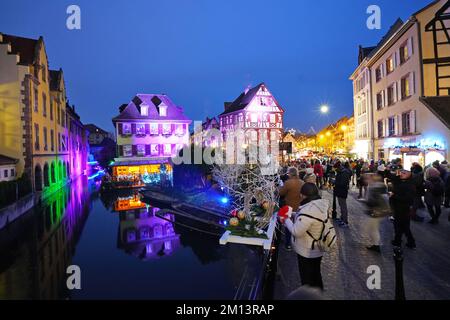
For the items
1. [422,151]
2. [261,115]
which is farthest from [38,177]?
[261,115]

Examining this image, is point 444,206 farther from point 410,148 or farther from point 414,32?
point 414,32

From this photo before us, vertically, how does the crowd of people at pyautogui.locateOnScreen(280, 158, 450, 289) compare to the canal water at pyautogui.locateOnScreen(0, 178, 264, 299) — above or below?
above

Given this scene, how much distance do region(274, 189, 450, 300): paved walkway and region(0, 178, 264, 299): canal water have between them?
0.80m

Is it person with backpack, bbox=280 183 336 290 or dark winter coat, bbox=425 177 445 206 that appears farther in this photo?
dark winter coat, bbox=425 177 445 206

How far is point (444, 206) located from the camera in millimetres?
12461

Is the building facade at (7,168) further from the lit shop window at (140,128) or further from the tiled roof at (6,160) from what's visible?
the lit shop window at (140,128)

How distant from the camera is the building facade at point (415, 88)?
1931 cm

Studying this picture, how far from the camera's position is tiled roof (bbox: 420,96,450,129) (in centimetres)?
1859

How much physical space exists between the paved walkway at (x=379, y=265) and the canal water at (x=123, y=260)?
80 centimetres

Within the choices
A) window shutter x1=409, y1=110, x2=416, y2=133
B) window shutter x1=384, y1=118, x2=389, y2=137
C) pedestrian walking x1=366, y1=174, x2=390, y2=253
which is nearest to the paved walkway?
pedestrian walking x1=366, y1=174, x2=390, y2=253

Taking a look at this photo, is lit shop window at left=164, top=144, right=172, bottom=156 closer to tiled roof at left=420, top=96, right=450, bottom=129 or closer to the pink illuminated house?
the pink illuminated house

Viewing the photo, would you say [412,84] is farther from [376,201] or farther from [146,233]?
Result: [146,233]

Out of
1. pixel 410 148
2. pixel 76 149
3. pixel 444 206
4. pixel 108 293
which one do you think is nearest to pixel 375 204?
pixel 108 293

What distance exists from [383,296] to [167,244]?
7341mm
